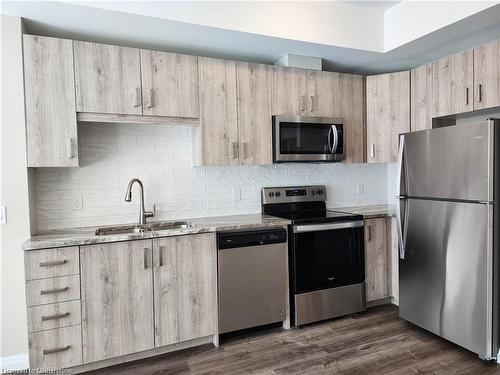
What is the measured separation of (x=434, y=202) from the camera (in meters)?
2.54

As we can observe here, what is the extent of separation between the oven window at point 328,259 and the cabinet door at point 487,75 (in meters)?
1.44

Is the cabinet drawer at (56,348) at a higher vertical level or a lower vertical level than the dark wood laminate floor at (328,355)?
higher

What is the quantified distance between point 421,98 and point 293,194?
1.52 meters

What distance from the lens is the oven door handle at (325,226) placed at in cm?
284

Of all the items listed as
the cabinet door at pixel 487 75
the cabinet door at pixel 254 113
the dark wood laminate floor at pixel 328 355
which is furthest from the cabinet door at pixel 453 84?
the dark wood laminate floor at pixel 328 355

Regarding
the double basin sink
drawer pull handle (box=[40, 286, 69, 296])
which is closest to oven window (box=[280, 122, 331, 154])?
the double basin sink

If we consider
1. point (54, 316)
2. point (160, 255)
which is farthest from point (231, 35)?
point (54, 316)

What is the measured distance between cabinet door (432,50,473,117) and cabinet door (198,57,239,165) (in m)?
1.82

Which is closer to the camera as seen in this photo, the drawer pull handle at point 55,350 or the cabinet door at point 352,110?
the drawer pull handle at point 55,350

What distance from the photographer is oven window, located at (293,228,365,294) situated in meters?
2.86

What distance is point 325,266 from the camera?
116 inches

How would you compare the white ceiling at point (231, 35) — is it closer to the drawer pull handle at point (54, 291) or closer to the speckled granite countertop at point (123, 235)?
the speckled granite countertop at point (123, 235)

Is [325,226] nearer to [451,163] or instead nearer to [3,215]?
[451,163]

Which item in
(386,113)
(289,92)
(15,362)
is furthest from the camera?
(386,113)
